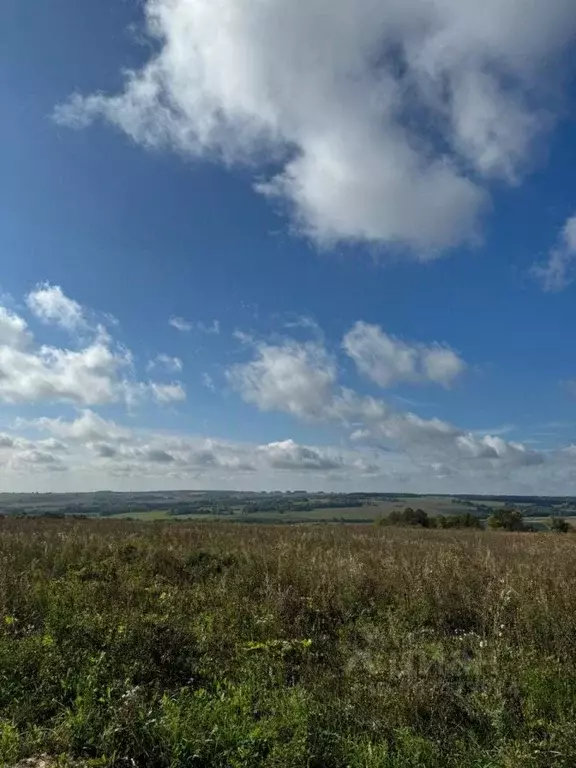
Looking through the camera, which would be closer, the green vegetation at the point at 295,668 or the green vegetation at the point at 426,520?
the green vegetation at the point at 295,668

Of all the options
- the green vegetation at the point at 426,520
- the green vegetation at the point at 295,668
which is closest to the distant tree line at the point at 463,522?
the green vegetation at the point at 426,520

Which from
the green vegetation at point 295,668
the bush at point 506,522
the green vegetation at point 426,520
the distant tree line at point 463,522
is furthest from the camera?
the green vegetation at point 426,520

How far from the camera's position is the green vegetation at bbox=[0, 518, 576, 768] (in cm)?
473

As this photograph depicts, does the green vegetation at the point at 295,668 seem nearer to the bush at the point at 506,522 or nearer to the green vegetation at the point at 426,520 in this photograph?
the bush at the point at 506,522

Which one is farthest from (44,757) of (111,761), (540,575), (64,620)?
(540,575)

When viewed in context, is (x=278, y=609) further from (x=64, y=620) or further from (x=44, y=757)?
(x=44, y=757)

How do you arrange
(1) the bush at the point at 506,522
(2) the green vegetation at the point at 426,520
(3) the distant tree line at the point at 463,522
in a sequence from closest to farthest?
(1) the bush at the point at 506,522
(3) the distant tree line at the point at 463,522
(2) the green vegetation at the point at 426,520

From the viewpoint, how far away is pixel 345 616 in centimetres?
876

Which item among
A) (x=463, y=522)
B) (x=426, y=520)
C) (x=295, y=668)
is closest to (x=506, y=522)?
(x=463, y=522)

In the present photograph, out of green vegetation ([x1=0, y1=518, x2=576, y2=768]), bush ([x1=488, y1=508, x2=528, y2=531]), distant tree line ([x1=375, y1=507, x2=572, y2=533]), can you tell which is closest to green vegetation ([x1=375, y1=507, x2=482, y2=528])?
distant tree line ([x1=375, y1=507, x2=572, y2=533])

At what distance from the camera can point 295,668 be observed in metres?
6.70

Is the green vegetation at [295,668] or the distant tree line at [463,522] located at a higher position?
the green vegetation at [295,668]

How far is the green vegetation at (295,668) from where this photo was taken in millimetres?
4730

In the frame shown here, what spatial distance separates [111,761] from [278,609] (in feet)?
14.5
